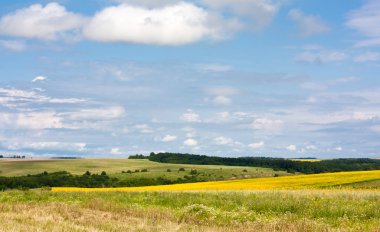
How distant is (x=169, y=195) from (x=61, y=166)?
77.3 metres

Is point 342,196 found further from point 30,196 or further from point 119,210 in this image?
point 30,196

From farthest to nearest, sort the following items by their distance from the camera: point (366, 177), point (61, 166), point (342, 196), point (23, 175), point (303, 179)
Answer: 1. point (61, 166)
2. point (23, 175)
3. point (303, 179)
4. point (366, 177)
5. point (342, 196)

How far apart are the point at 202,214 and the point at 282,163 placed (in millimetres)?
106779

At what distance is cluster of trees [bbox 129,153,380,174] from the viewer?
108 m

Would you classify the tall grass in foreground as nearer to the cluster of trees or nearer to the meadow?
the meadow

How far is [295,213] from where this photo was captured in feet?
72.4

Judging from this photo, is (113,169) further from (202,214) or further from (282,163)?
(202,214)

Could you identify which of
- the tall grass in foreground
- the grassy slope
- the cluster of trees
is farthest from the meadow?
the cluster of trees

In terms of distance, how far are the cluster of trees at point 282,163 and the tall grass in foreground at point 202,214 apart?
73.9 m

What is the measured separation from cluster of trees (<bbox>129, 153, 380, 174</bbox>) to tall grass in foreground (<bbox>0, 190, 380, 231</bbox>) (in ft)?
243

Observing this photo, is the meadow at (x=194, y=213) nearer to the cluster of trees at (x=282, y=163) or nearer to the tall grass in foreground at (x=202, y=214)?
the tall grass in foreground at (x=202, y=214)

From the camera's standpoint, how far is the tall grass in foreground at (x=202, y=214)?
51.2 ft

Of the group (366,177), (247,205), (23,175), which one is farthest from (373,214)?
(23,175)

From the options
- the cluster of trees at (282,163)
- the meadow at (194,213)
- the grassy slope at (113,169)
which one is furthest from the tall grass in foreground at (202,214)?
the cluster of trees at (282,163)
